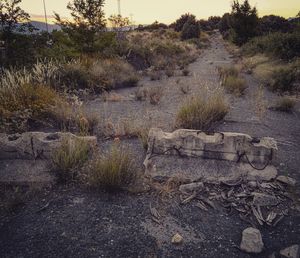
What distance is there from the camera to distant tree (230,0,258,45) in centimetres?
2264

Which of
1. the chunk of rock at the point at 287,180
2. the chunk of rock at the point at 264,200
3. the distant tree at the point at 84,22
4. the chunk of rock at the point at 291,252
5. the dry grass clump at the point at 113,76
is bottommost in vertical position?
the chunk of rock at the point at 291,252

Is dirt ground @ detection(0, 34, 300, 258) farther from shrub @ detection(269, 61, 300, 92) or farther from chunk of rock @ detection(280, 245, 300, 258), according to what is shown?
shrub @ detection(269, 61, 300, 92)

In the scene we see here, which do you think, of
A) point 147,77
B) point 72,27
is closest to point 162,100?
point 147,77

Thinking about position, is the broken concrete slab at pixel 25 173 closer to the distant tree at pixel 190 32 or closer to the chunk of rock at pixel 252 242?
the chunk of rock at pixel 252 242

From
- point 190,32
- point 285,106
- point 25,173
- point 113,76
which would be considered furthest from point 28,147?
point 190,32

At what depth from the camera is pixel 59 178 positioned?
11.3ft

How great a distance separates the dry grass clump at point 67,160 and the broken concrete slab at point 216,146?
1048mm

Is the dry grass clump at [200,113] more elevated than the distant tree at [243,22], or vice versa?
the distant tree at [243,22]

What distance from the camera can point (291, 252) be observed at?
2.45 m

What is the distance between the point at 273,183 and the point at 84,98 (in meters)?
5.79

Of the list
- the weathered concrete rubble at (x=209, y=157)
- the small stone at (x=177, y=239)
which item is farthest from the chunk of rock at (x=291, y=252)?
the weathered concrete rubble at (x=209, y=157)

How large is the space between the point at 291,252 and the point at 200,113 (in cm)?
309

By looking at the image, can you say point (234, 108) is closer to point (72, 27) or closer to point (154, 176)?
point (154, 176)

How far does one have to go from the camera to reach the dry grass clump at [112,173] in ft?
10.5
